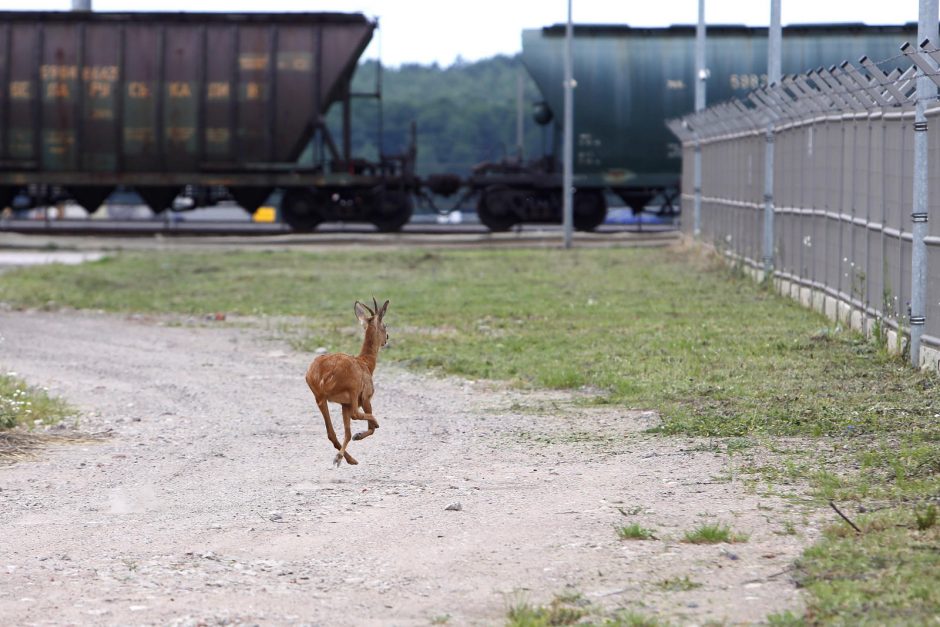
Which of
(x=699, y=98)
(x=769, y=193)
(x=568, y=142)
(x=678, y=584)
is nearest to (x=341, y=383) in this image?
(x=678, y=584)

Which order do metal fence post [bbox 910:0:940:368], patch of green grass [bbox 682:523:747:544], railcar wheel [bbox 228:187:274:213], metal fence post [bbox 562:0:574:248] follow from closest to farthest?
1. patch of green grass [bbox 682:523:747:544]
2. metal fence post [bbox 910:0:940:368]
3. metal fence post [bbox 562:0:574:248]
4. railcar wheel [bbox 228:187:274:213]

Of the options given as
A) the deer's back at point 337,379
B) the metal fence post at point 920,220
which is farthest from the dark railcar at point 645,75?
the deer's back at point 337,379

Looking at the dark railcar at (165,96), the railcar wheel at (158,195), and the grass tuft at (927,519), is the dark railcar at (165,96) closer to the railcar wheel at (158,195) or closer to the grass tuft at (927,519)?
the railcar wheel at (158,195)

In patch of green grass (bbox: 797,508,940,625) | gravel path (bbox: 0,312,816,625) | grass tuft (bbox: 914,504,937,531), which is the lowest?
gravel path (bbox: 0,312,816,625)

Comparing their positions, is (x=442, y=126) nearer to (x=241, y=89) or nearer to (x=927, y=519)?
(x=241, y=89)

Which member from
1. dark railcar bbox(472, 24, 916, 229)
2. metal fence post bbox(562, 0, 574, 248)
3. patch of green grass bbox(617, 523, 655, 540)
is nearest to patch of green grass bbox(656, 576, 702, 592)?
patch of green grass bbox(617, 523, 655, 540)

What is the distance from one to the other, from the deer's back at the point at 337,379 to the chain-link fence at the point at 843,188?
4.61 meters

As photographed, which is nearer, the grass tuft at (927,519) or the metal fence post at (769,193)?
the grass tuft at (927,519)

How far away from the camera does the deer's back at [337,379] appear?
7648 millimetres

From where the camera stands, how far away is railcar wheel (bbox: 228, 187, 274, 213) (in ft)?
109

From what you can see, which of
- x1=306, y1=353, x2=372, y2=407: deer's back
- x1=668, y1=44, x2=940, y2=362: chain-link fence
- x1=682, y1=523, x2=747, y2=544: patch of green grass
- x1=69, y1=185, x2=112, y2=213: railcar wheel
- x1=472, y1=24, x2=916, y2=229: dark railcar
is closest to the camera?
x1=682, y1=523, x2=747, y2=544: patch of green grass

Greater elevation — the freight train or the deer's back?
the freight train

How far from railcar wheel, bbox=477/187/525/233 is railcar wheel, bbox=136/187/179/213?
23.1ft

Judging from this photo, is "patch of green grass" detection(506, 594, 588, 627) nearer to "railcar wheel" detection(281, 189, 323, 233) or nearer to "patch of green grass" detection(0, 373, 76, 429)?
"patch of green grass" detection(0, 373, 76, 429)
